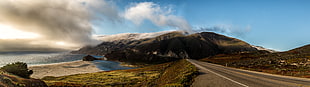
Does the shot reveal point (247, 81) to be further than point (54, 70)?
No

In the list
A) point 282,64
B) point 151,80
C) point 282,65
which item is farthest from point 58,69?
point 282,64

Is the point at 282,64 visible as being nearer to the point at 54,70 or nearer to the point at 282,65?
the point at 282,65

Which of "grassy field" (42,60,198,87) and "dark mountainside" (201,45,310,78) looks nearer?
"grassy field" (42,60,198,87)

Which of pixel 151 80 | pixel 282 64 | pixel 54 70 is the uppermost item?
pixel 282 64

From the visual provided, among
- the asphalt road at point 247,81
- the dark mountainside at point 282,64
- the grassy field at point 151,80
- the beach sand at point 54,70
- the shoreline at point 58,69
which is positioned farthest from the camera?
the shoreline at point 58,69

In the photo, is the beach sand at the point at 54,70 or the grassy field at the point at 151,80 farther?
the beach sand at the point at 54,70

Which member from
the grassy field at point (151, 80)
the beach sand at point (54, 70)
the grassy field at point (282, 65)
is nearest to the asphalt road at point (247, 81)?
the grassy field at point (151, 80)

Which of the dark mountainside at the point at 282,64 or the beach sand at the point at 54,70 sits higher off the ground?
the dark mountainside at the point at 282,64

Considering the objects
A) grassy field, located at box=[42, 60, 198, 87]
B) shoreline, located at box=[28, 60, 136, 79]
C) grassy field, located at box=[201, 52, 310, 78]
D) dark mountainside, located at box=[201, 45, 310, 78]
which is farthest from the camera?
shoreline, located at box=[28, 60, 136, 79]

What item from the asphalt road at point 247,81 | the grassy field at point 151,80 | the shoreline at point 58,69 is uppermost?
the asphalt road at point 247,81

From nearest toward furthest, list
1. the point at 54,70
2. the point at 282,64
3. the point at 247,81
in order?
the point at 247,81 → the point at 282,64 → the point at 54,70

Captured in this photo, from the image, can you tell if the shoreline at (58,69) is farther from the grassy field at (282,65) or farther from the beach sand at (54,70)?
the grassy field at (282,65)

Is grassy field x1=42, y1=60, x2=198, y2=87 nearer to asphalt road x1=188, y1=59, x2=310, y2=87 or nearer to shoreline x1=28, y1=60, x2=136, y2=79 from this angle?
asphalt road x1=188, y1=59, x2=310, y2=87

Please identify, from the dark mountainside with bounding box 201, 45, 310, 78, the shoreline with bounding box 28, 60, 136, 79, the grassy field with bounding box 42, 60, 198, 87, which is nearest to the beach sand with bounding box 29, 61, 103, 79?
the shoreline with bounding box 28, 60, 136, 79
